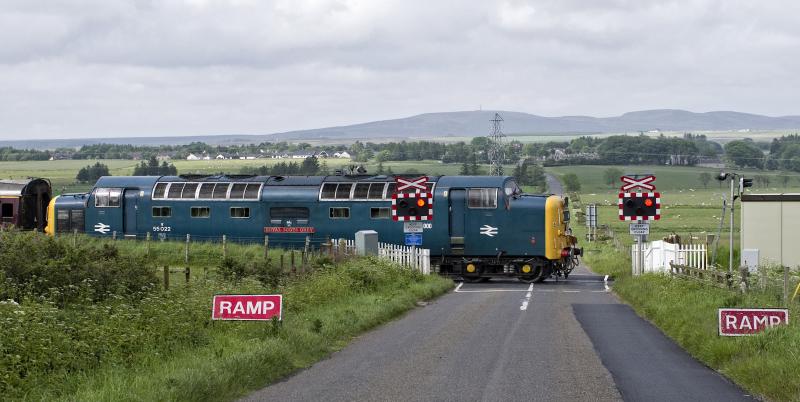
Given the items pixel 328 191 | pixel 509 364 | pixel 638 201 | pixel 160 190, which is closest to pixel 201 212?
pixel 160 190

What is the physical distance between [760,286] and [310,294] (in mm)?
10155

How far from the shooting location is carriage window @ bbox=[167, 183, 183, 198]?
4856 centimetres

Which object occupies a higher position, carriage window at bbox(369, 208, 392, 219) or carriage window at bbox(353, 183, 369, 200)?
carriage window at bbox(353, 183, 369, 200)

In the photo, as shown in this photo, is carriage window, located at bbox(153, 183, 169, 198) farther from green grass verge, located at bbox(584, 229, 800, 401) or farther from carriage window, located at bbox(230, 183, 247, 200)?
green grass verge, located at bbox(584, 229, 800, 401)

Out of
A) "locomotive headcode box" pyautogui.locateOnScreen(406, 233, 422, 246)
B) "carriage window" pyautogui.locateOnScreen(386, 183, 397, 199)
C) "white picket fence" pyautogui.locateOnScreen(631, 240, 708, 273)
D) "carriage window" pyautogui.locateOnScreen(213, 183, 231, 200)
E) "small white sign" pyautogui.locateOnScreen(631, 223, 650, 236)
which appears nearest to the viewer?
"white picket fence" pyautogui.locateOnScreen(631, 240, 708, 273)

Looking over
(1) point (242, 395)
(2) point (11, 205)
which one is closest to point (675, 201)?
(2) point (11, 205)

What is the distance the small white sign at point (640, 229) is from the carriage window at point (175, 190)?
20877mm

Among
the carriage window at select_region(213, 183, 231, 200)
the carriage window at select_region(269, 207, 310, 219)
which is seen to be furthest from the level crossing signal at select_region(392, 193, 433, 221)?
the carriage window at select_region(213, 183, 231, 200)

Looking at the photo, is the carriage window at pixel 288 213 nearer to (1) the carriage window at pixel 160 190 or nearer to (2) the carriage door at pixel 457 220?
(1) the carriage window at pixel 160 190

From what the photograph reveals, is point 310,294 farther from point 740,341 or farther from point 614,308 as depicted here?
point 740,341

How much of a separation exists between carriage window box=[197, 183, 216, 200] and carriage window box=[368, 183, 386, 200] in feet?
24.2

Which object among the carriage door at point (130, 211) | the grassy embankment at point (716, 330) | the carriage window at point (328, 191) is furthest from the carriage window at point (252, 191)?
the grassy embankment at point (716, 330)

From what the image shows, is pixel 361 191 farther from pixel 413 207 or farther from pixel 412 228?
pixel 413 207

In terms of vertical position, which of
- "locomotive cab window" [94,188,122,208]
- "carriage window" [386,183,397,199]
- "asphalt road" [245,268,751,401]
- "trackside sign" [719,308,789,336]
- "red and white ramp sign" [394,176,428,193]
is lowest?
"asphalt road" [245,268,751,401]
